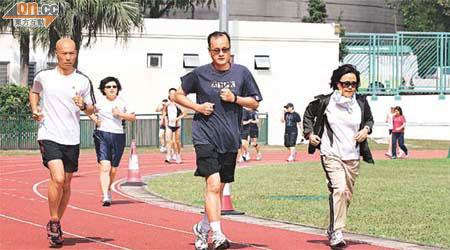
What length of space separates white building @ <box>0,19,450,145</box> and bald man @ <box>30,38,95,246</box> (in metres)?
30.3

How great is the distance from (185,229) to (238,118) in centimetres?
255

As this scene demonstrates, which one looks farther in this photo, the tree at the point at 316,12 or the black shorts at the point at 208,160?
the tree at the point at 316,12

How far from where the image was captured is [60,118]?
35.5 ft

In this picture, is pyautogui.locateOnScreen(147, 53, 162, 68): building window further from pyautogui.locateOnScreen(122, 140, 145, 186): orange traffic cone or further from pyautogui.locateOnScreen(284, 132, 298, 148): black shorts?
pyautogui.locateOnScreen(122, 140, 145, 186): orange traffic cone

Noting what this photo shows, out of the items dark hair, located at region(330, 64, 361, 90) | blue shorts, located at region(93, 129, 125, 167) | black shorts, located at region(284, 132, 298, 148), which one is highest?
dark hair, located at region(330, 64, 361, 90)

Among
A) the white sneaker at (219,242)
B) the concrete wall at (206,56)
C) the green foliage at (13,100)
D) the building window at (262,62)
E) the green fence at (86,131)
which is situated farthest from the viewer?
the building window at (262,62)

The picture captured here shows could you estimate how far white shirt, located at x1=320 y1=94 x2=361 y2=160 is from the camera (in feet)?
35.7

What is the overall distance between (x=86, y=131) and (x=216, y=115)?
90.5 feet

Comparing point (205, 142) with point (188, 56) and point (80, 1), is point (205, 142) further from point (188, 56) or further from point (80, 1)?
point (188, 56)

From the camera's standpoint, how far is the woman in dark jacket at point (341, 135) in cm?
1081

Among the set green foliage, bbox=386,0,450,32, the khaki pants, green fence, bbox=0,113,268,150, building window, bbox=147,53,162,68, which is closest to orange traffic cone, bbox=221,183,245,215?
the khaki pants

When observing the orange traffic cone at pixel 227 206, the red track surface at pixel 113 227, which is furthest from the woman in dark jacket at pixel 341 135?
the orange traffic cone at pixel 227 206

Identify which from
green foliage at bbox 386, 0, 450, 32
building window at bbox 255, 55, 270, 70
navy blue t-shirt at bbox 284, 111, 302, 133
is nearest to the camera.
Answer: navy blue t-shirt at bbox 284, 111, 302, 133

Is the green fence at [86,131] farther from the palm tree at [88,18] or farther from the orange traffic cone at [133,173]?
the orange traffic cone at [133,173]
